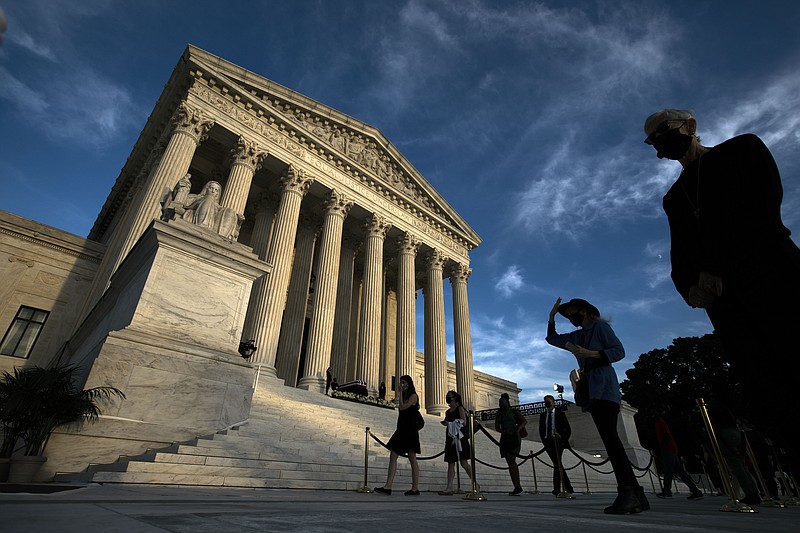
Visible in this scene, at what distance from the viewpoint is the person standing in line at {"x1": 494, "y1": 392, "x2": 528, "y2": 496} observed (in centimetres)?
648

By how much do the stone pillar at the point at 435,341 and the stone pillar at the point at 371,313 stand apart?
312cm

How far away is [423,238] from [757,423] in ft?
77.3

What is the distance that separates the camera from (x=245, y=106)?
18.9m

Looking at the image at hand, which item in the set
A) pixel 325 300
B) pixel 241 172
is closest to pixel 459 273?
pixel 325 300

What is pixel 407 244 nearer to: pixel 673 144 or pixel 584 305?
pixel 584 305

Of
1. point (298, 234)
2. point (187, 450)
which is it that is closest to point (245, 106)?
point (298, 234)

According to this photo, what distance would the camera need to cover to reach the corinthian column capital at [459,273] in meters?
27.1

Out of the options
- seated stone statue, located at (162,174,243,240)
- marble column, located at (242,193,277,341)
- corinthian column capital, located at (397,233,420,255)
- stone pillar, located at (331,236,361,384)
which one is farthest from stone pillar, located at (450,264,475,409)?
seated stone statue, located at (162,174,243,240)

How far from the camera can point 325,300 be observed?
18.2 metres

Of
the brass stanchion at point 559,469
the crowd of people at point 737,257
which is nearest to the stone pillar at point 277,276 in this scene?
the brass stanchion at point 559,469

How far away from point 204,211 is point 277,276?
906 centimetres

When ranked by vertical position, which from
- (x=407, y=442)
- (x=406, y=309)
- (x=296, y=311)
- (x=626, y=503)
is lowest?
(x=626, y=503)

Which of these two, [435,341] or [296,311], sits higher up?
[296,311]

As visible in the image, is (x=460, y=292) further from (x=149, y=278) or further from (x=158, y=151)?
(x=149, y=278)
